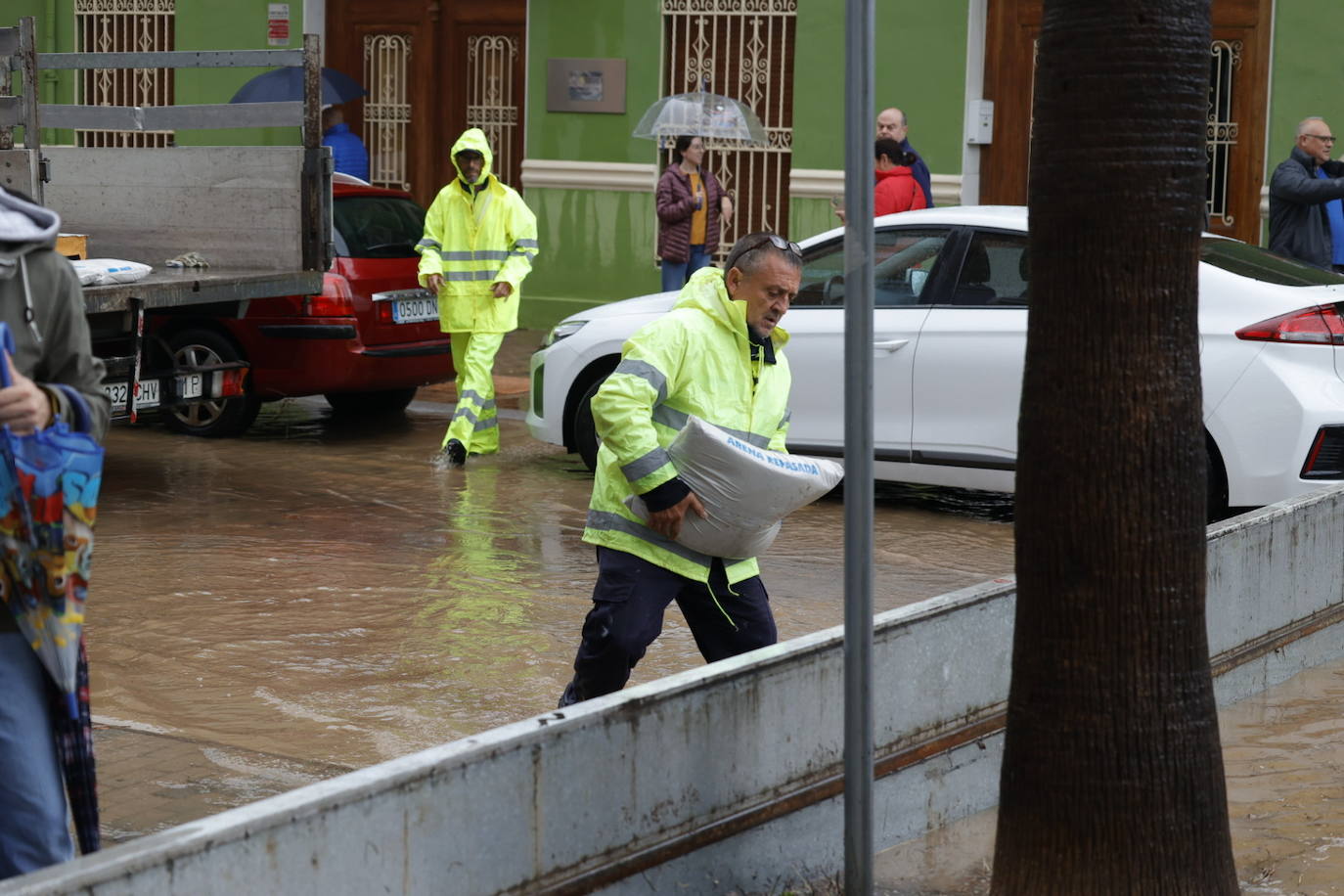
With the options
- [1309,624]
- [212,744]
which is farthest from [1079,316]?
[1309,624]

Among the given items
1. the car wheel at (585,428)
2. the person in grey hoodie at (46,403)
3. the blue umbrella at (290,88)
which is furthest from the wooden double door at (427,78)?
the person in grey hoodie at (46,403)

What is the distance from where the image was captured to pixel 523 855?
12.5 ft

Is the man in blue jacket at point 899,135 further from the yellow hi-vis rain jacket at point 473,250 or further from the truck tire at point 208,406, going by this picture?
the truck tire at point 208,406

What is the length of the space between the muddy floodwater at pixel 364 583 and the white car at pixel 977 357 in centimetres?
46

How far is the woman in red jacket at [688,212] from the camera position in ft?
45.1

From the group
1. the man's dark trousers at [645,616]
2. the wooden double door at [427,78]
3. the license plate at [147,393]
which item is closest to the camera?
the man's dark trousers at [645,616]

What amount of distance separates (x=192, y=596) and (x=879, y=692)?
339 cm

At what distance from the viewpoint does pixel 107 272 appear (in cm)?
880

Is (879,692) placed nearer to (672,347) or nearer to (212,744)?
(672,347)

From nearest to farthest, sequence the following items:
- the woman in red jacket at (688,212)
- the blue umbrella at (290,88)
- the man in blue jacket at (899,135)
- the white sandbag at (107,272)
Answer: the white sandbag at (107,272) → the man in blue jacket at (899,135) → the woman in red jacket at (688,212) → the blue umbrella at (290,88)

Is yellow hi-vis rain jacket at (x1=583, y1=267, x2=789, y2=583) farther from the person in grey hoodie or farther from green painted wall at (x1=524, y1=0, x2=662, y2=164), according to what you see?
green painted wall at (x1=524, y1=0, x2=662, y2=164)

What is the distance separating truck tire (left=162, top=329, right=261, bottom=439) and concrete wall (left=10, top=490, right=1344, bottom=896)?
246 inches

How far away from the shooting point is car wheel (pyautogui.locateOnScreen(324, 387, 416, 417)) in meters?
12.2

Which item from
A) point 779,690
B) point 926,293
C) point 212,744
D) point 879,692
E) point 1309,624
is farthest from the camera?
point 926,293
